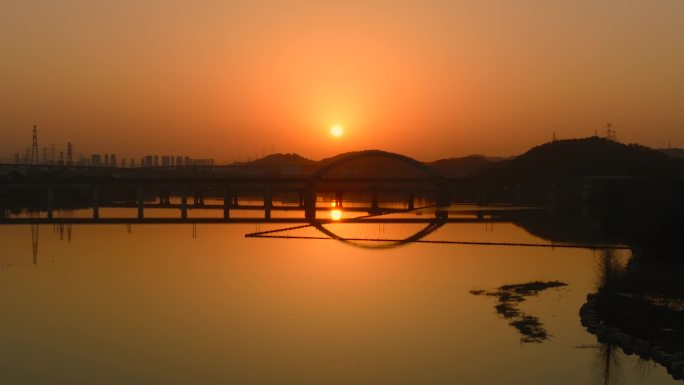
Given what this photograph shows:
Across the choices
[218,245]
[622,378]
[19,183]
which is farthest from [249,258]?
[19,183]

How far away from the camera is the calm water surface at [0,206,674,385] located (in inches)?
423

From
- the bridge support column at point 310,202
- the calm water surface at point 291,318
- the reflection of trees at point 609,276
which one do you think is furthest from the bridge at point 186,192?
the reflection of trees at point 609,276

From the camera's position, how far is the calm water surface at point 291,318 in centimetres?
1073

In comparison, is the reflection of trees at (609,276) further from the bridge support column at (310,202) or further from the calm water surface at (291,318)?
the bridge support column at (310,202)

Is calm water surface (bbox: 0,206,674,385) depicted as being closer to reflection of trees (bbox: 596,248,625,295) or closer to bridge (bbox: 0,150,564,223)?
reflection of trees (bbox: 596,248,625,295)

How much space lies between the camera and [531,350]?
11.9 metres

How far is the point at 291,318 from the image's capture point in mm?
14414

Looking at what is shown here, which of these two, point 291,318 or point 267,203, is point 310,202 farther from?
point 291,318

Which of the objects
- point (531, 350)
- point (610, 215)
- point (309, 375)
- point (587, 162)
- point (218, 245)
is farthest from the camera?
point (587, 162)

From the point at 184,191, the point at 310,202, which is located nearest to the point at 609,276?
the point at 310,202

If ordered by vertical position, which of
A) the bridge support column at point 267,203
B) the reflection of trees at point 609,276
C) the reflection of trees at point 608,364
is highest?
the bridge support column at point 267,203

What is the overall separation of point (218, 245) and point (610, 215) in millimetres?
18528

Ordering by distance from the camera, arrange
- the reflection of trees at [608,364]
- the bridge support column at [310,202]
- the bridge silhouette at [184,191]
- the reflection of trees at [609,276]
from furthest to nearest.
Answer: the bridge support column at [310,202] < the bridge silhouette at [184,191] < the reflection of trees at [609,276] < the reflection of trees at [608,364]

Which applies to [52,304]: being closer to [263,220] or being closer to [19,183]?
[263,220]
